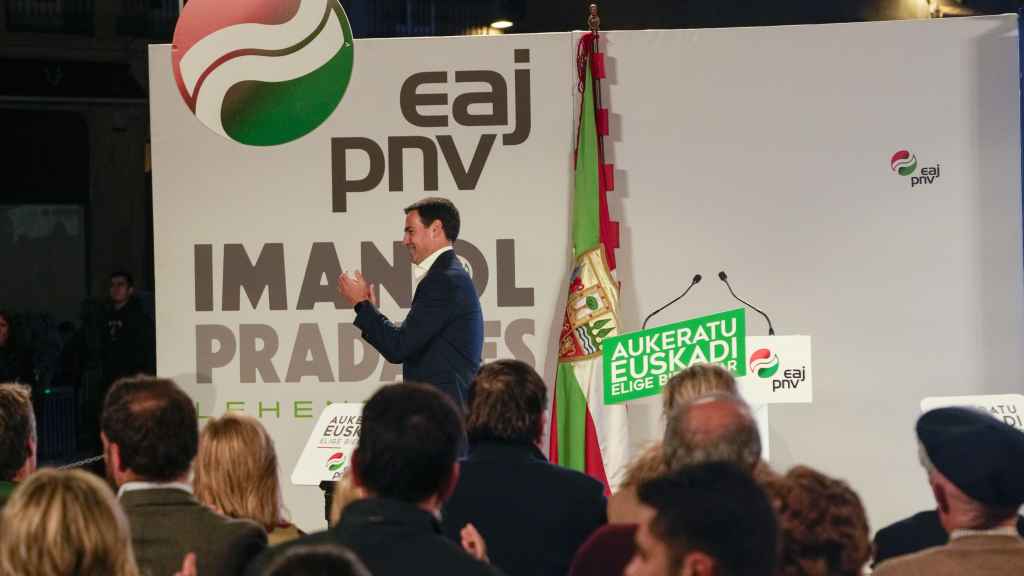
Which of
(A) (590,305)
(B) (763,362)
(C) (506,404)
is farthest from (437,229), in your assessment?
Result: (C) (506,404)

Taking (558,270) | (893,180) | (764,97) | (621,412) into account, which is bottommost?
(621,412)

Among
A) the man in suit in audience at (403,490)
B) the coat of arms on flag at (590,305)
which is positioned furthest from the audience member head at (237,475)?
the coat of arms on flag at (590,305)

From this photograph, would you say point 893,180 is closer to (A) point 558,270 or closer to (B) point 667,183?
(B) point 667,183

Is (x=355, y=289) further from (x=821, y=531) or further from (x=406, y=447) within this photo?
(x=821, y=531)

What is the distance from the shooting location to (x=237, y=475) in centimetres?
268

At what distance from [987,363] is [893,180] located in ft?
2.74

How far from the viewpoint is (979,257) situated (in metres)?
5.68

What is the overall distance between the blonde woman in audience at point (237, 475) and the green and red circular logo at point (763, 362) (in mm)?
3061

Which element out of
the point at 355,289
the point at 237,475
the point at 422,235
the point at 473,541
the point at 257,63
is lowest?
the point at 473,541

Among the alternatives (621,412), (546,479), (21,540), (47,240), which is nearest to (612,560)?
(546,479)

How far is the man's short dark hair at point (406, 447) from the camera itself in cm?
199

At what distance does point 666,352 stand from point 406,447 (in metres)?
3.34

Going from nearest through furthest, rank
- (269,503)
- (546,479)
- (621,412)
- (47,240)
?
(269,503) → (546,479) → (621,412) → (47,240)

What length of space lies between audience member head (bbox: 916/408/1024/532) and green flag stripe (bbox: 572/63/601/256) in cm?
349
